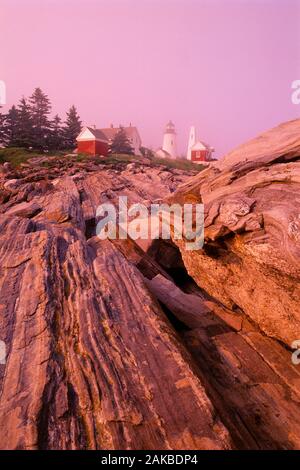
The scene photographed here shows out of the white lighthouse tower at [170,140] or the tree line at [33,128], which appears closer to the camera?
the tree line at [33,128]

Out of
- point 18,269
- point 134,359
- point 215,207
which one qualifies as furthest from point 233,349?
point 18,269

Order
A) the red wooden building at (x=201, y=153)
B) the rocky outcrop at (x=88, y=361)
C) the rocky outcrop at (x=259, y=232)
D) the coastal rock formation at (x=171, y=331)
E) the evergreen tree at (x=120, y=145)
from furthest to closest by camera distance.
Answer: the red wooden building at (x=201, y=153) < the evergreen tree at (x=120, y=145) < the rocky outcrop at (x=259, y=232) < the coastal rock formation at (x=171, y=331) < the rocky outcrop at (x=88, y=361)

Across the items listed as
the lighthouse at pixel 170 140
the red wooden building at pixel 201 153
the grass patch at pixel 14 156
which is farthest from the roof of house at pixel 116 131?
the grass patch at pixel 14 156

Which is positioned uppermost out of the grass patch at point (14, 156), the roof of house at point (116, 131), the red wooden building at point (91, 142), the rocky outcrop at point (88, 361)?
the roof of house at point (116, 131)

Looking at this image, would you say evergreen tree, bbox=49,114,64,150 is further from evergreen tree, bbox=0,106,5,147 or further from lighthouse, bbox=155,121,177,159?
lighthouse, bbox=155,121,177,159

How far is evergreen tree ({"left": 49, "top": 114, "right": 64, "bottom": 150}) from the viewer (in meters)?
66.1

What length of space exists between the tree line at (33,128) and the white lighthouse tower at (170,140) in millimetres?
56657

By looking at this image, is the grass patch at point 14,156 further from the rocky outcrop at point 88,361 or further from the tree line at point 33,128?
the rocky outcrop at point 88,361

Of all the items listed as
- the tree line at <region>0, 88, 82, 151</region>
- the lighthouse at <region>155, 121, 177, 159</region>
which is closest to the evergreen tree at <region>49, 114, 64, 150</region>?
the tree line at <region>0, 88, 82, 151</region>

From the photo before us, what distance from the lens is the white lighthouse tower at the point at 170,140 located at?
117938mm

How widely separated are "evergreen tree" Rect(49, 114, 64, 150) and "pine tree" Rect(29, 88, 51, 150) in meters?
0.97
